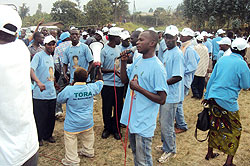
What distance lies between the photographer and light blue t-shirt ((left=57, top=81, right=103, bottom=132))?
3389mm

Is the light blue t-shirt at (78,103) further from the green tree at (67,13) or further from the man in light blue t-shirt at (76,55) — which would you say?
the green tree at (67,13)

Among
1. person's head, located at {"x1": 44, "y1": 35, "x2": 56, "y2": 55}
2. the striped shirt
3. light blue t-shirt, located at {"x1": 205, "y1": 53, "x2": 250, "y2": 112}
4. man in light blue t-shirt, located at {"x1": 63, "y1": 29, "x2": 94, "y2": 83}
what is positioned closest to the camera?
light blue t-shirt, located at {"x1": 205, "y1": 53, "x2": 250, "y2": 112}

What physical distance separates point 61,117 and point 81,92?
2.40m

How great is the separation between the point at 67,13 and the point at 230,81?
55610 millimetres

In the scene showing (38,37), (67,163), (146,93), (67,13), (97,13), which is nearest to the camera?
(146,93)

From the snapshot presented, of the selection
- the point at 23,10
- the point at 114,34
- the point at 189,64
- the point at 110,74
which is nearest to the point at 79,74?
the point at 110,74

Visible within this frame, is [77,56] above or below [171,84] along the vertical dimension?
above

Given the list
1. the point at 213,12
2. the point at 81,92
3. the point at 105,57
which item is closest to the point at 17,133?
the point at 81,92

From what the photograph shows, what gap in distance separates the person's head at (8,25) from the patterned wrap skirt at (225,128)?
3.10 m

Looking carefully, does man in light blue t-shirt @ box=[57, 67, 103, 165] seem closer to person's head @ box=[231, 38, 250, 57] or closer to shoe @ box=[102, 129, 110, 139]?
shoe @ box=[102, 129, 110, 139]

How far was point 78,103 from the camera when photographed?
11.3 feet

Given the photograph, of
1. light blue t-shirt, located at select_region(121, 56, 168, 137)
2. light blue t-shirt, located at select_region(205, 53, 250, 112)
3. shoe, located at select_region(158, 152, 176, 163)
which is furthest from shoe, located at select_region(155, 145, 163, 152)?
light blue t-shirt, located at select_region(121, 56, 168, 137)

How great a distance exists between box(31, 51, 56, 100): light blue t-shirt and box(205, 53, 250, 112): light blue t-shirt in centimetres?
281

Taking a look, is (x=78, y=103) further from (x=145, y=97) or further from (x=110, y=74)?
(x=145, y=97)
